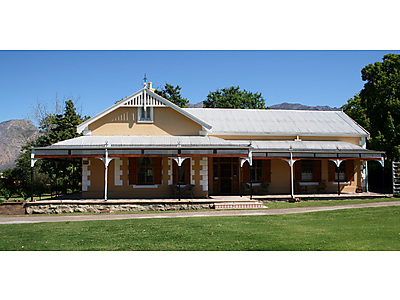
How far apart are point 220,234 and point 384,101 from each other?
20.8 metres

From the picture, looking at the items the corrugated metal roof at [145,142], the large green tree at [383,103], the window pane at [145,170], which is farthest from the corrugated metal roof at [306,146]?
the window pane at [145,170]

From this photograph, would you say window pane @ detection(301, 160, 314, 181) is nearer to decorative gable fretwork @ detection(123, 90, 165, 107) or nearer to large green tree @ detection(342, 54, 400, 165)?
large green tree @ detection(342, 54, 400, 165)

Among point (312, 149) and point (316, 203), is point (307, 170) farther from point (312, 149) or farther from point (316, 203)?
point (316, 203)

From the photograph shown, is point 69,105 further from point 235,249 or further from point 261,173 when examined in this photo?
point 235,249

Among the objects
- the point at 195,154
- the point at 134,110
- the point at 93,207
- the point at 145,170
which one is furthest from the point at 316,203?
the point at 93,207

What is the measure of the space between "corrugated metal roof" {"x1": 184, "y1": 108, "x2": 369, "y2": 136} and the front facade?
0.07 m

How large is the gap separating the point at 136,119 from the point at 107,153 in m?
3.27

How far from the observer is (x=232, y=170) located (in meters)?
20.6

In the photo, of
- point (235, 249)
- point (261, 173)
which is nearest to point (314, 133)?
point (261, 173)

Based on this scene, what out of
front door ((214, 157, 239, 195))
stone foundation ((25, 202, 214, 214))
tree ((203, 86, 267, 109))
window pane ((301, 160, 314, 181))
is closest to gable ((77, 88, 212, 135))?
front door ((214, 157, 239, 195))

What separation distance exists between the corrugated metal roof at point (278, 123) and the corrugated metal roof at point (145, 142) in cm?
287

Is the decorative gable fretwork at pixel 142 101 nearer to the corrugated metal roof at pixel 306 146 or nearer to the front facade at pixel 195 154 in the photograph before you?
the front facade at pixel 195 154

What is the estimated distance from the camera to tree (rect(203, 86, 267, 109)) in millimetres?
43219

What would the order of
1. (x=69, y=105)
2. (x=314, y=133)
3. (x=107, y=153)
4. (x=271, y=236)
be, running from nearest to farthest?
1. (x=271, y=236)
2. (x=107, y=153)
3. (x=314, y=133)
4. (x=69, y=105)
